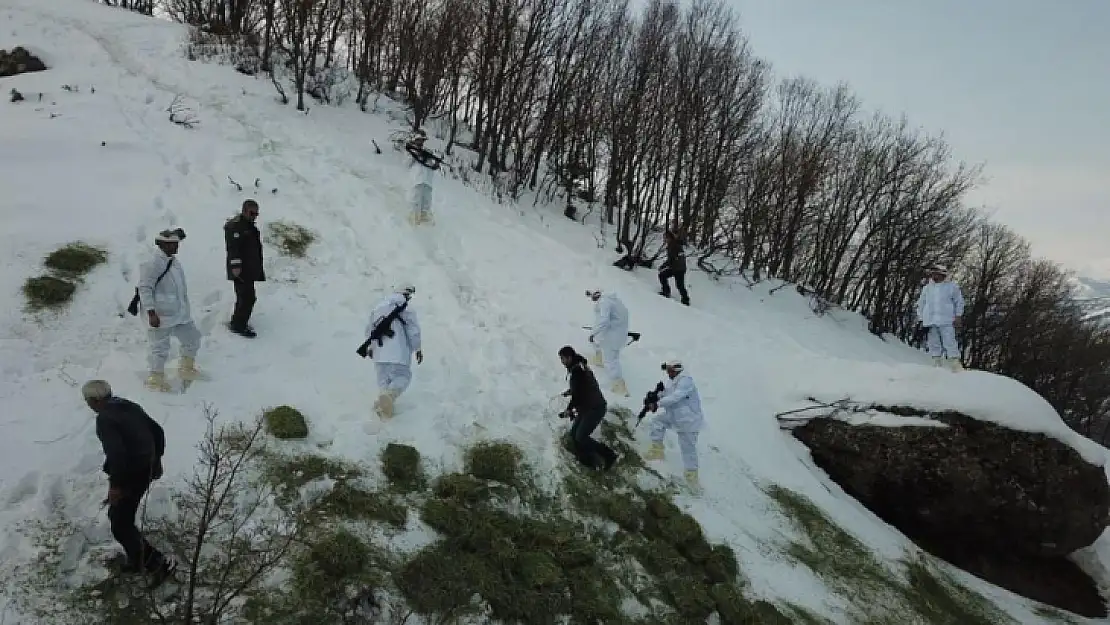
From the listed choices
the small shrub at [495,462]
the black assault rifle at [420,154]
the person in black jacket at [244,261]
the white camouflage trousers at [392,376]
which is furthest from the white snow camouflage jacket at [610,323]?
the black assault rifle at [420,154]

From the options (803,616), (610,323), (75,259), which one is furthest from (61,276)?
(803,616)

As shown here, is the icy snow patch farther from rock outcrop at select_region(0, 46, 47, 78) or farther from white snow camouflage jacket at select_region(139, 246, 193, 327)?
rock outcrop at select_region(0, 46, 47, 78)

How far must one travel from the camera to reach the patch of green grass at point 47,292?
7484mm

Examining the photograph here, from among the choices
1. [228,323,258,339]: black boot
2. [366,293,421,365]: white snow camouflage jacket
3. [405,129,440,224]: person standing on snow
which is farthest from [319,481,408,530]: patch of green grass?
[405,129,440,224]: person standing on snow

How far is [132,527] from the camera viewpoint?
4488mm

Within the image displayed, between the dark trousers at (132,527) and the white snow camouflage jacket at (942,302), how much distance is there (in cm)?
1229

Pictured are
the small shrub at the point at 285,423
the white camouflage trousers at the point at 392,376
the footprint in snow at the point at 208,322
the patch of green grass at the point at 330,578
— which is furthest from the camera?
the footprint in snow at the point at 208,322

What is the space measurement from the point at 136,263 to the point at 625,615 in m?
8.45

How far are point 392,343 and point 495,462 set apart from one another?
6.36 ft

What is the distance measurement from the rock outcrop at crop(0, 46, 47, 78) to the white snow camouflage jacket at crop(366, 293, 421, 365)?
→ 41.2 ft

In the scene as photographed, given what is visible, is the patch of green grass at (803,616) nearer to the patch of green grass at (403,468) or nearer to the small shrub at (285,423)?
the patch of green grass at (403,468)

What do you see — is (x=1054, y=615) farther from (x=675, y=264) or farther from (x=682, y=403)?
(x=675, y=264)

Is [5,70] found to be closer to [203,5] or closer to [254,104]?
[254,104]

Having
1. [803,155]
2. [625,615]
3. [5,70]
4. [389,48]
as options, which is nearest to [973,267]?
[803,155]
